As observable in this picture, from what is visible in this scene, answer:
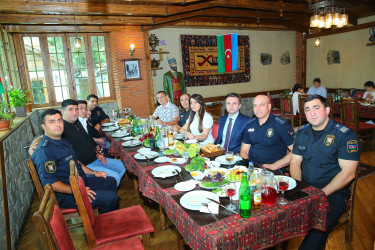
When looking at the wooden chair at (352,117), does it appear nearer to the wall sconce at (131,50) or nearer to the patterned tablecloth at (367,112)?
the patterned tablecloth at (367,112)

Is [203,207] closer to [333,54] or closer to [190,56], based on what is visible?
[190,56]

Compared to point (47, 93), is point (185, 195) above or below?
below

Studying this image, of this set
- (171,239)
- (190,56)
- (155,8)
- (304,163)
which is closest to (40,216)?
(171,239)

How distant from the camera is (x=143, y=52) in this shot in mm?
6227

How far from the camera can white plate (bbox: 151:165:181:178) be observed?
201 cm

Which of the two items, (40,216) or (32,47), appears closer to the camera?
(40,216)

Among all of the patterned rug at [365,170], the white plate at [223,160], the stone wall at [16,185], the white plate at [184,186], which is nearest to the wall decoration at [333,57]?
the patterned rug at [365,170]

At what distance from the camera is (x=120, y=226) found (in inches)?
74.9

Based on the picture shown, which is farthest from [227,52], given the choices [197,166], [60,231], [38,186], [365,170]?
[60,231]

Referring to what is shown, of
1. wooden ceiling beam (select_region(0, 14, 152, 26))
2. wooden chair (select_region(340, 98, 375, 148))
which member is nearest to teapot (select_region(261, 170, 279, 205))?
wooden chair (select_region(340, 98, 375, 148))

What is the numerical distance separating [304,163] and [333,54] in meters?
7.46

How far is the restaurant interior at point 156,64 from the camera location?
2.71 meters

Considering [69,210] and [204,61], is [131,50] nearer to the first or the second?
[204,61]

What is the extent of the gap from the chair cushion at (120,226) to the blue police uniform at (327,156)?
121 centimetres
